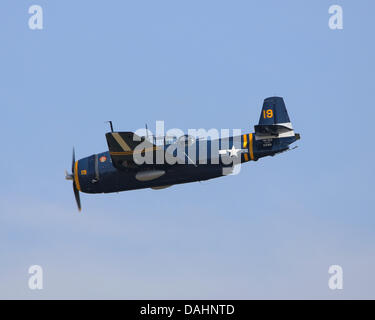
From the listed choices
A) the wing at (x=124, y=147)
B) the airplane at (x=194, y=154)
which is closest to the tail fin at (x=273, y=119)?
the airplane at (x=194, y=154)

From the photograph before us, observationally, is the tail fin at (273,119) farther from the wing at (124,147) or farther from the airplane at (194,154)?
the wing at (124,147)

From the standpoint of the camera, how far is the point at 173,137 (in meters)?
40.7

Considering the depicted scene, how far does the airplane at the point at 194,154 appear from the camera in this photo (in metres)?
40.7

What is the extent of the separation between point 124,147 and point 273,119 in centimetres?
Result: 686

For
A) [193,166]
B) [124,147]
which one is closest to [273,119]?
[193,166]

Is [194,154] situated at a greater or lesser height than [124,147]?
lesser

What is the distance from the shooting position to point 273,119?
136 feet

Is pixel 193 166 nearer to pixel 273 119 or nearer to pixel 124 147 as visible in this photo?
pixel 124 147

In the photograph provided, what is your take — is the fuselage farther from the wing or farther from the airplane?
the wing

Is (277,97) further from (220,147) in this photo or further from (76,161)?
(76,161)

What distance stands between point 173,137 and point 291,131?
17.2 ft

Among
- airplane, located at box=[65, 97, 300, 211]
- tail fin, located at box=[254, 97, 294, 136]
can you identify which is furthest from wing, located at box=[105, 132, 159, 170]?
tail fin, located at box=[254, 97, 294, 136]

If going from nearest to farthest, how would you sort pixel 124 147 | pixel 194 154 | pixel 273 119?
pixel 124 147, pixel 194 154, pixel 273 119

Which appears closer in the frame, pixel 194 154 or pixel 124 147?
pixel 124 147
